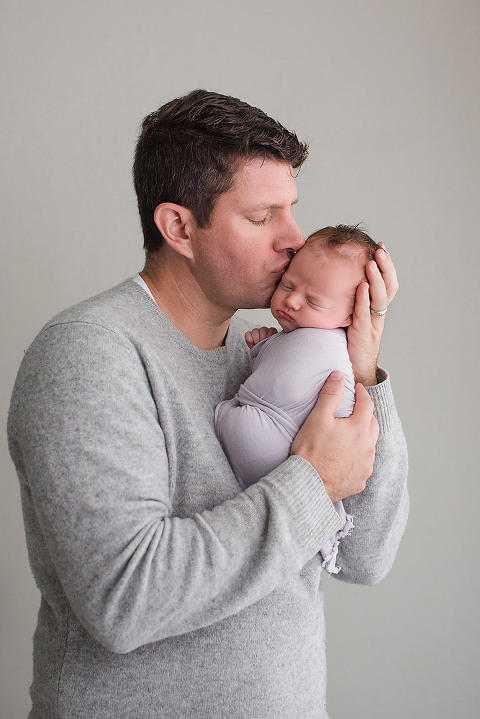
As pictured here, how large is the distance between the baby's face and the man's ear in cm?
22

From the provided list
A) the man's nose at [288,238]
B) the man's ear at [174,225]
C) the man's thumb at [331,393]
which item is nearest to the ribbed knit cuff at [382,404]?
the man's thumb at [331,393]

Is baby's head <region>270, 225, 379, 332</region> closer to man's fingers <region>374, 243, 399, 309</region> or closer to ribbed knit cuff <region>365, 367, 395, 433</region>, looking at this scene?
man's fingers <region>374, 243, 399, 309</region>

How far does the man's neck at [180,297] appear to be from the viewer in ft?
4.66

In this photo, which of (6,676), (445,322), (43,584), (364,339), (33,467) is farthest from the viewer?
(445,322)

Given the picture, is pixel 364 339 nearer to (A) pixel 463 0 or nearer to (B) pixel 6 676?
(A) pixel 463 0

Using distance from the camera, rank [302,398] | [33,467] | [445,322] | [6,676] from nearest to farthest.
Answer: [33,467] < [302,398] < [6,676] < [445,322]

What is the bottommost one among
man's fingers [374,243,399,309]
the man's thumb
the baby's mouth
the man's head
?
the man's thumb

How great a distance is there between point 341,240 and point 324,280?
0.10 metres

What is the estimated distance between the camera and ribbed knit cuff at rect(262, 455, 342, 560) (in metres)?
1.09

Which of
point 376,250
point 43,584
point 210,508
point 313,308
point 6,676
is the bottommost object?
point 6,676

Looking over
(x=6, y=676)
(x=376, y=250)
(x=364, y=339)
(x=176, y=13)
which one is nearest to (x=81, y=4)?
(x=176, y=13)

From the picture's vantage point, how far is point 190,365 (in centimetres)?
137

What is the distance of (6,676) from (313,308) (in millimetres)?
1650

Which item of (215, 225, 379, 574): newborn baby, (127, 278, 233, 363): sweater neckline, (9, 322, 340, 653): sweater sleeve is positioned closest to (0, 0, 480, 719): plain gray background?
(127, 278, 233, 363): sweater neckline
